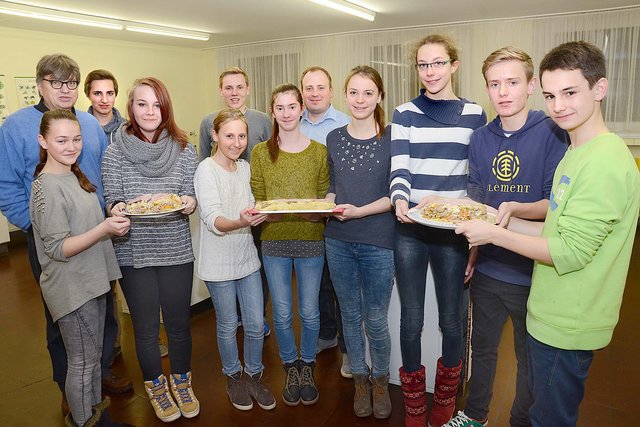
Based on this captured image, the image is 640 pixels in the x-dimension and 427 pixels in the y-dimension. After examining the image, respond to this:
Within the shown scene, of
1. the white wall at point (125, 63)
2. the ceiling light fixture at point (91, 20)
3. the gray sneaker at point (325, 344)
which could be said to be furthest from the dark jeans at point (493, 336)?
the white wall at point (125, 63)

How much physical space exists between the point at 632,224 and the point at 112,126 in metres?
3.06

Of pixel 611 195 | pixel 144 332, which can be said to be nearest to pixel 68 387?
pixel 144 332

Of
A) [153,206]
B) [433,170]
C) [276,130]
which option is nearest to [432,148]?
[433,170]

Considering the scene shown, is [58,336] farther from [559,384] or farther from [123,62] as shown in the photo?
[123,62]

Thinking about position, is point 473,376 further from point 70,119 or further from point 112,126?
point 112,126

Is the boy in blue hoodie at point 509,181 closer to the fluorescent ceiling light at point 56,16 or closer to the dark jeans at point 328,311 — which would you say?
the dark jeans at point 328,311

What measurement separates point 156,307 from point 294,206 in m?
0.85

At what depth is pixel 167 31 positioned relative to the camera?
7.55 meters

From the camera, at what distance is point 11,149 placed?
2229 mm

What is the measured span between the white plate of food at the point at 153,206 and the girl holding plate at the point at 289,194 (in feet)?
1.42

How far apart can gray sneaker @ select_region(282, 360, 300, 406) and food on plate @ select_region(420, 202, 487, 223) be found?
1.21 meters

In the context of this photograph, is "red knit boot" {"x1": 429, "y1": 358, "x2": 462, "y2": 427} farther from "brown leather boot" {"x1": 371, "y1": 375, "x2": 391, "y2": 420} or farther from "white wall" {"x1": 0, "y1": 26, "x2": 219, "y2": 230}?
"white wall" {"x1": 0, "y1": 26, "x2": 219, "y2": 230}

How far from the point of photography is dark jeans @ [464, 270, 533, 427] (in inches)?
72.7

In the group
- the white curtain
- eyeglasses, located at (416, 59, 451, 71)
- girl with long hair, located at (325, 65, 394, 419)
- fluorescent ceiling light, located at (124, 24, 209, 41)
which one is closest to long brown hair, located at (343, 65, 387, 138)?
girl with long hair, located at (325, 65, 394, 419)
